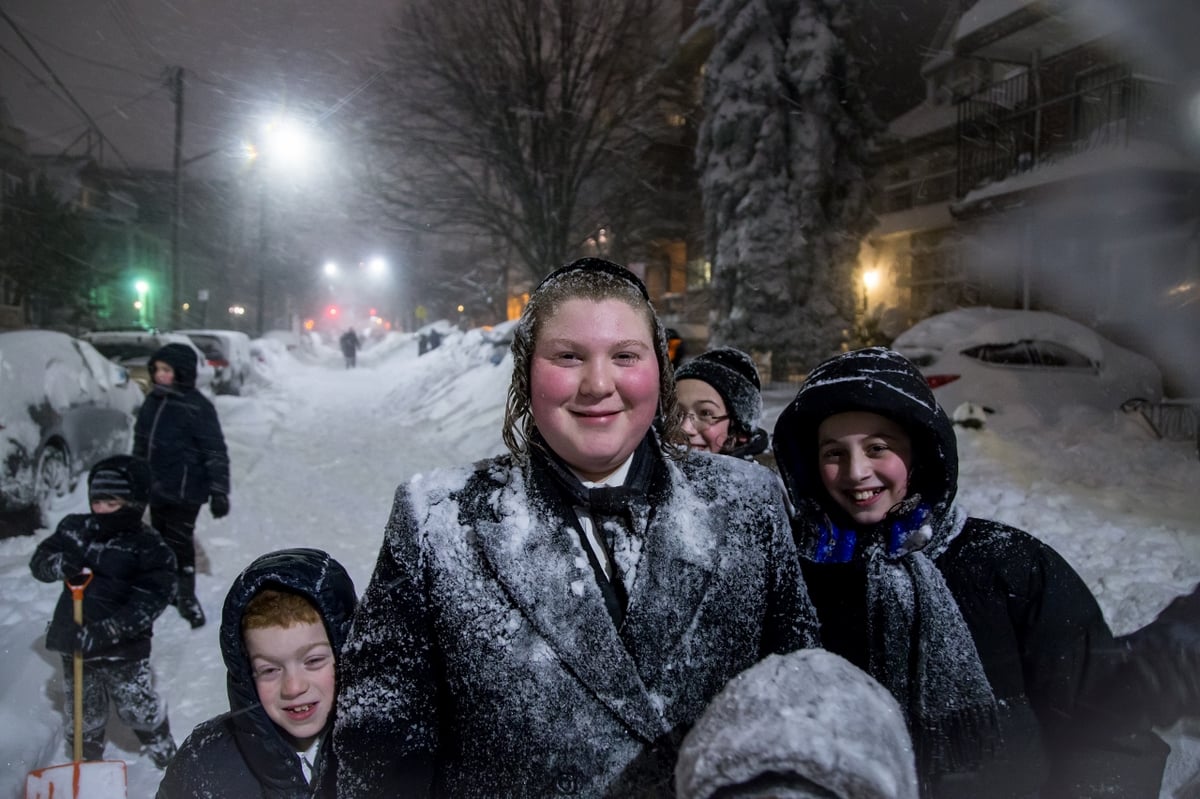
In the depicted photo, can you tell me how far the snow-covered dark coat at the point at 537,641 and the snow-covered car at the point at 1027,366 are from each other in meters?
8.71

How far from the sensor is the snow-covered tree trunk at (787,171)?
1313 centimetres

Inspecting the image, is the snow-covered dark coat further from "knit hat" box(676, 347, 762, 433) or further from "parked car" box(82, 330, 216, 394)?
"parked car" box(82, 330, 216, 394)

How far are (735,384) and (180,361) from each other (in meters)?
4.58

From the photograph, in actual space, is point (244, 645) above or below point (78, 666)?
above

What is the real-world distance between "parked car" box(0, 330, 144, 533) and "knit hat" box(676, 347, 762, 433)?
233 inches

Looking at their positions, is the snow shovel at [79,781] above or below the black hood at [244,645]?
below

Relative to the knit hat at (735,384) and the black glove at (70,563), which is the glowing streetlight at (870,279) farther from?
the black glove at (70,563)

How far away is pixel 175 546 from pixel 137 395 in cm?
481

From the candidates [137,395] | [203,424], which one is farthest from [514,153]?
[203,424]

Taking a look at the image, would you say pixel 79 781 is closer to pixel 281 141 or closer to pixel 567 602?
pixel 567 602

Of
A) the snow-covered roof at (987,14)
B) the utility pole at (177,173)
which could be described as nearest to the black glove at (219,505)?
the utility pole at (177,173)

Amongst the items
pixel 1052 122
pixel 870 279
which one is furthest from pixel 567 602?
pixel 870 279

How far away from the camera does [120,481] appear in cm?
358

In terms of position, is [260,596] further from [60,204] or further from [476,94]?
[60,204]
